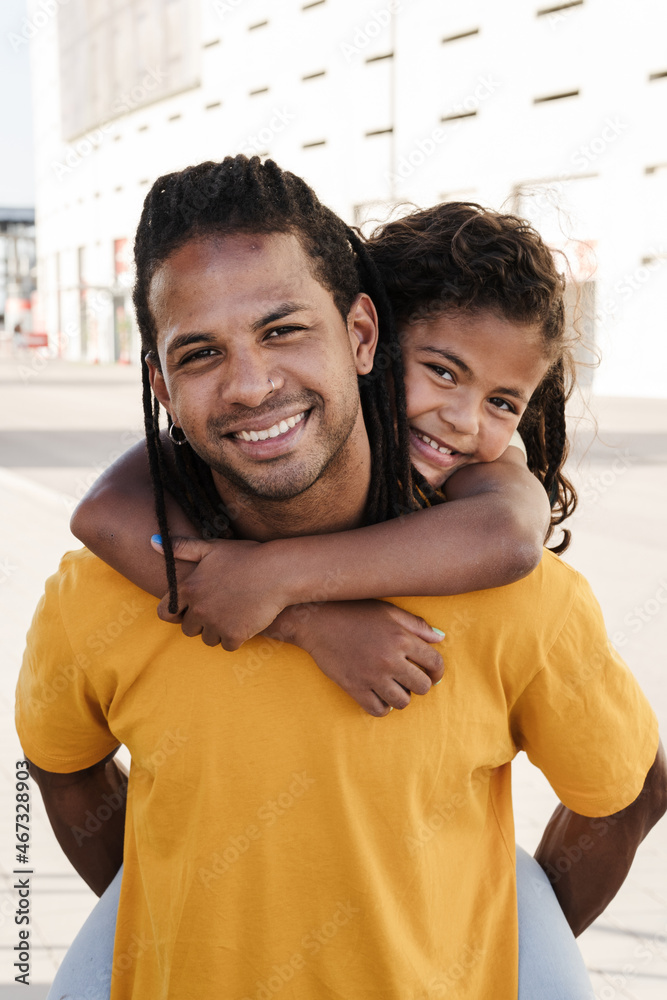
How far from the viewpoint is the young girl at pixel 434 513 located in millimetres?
1516

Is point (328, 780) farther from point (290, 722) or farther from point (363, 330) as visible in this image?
point (363, 330)

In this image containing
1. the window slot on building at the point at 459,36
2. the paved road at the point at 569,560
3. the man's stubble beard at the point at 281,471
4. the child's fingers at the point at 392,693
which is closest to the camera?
the child's fingers at the point at 392,693

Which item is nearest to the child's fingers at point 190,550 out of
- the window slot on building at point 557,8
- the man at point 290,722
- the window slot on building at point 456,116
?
the man at point 290,722

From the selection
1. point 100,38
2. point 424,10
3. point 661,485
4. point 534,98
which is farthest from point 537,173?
point 100,38

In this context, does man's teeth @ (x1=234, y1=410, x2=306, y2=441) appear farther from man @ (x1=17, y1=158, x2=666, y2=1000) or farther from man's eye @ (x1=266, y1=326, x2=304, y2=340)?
Answer: man's eye @ (x1=266, y1=326, x2=304, y2=340)

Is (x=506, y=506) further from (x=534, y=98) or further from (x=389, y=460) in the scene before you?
(x=534, y=98)

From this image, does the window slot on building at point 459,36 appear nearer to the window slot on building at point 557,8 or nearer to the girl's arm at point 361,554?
the window slot on building at point 557,8

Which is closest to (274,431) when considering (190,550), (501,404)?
(190,550)

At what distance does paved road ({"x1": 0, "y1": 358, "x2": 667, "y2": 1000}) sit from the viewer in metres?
3.13

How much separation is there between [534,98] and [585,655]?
68.6 feet

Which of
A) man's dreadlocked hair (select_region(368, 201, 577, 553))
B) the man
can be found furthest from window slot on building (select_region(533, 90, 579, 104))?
the man

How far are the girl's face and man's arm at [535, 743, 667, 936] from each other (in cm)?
75

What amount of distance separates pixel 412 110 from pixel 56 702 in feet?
77.8

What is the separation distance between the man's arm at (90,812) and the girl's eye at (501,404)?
1163mm
